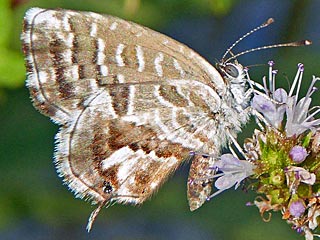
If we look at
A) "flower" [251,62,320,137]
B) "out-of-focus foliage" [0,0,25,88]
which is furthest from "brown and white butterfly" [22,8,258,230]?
"out-of-focus foliage" [0,0,25,88]

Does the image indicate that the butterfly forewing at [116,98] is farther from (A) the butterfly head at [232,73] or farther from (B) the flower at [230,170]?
(B) the flower at [230,170]

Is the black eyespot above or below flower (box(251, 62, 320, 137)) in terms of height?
below

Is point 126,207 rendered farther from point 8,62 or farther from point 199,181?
point 199,181

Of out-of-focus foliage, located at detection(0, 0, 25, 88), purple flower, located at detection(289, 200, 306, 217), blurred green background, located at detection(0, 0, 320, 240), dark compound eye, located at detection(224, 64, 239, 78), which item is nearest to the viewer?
purple flower, located at detection(289, 200, 306, 217)

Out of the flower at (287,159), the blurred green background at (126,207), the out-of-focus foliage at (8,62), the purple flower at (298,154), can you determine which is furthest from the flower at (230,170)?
the blurred green background at (126,207)

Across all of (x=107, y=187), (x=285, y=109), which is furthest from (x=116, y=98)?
(x=285, y=109)

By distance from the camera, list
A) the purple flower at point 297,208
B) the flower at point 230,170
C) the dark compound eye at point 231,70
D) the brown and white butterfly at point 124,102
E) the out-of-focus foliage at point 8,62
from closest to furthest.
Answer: the purple flower at point 297,208
the flower at point 230,170
the brown and white butterfly at point 124,102
the dark compound eye at point 231,70
the out-of-focus foliage at point 8,62

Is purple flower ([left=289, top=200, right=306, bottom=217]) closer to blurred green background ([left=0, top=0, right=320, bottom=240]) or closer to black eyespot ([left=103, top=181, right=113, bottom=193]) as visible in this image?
black eyespot ([left=103, top=181, right=113, bottom=193])
